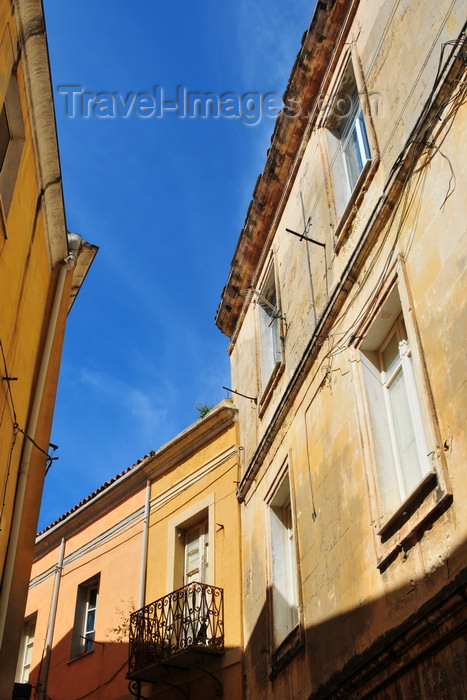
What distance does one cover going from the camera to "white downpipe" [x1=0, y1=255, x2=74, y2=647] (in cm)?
781

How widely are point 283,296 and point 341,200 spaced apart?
2.31 metres

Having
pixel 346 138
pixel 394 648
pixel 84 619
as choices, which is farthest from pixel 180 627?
pixel 346 138

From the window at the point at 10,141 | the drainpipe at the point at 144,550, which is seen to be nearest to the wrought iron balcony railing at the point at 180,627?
the drainpipe at the point at 144,550

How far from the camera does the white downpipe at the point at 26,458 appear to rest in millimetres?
7809

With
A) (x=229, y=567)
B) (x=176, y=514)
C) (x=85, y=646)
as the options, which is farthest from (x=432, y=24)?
(x=85, y=646)

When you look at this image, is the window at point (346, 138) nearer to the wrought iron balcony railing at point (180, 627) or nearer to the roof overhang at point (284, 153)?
the roof overhang at point (284, 153)

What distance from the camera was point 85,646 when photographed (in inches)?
574

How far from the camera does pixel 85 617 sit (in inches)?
590

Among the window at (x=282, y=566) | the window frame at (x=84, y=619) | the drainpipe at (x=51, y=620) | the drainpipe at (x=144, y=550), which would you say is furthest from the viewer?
the drainpipe at (x=51, y=620)

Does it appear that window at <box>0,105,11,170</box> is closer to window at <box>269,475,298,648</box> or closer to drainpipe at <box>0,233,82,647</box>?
drainpipe at <box>0,233,82,647</box>

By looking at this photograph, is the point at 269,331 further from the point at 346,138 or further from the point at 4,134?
the point at 4,134

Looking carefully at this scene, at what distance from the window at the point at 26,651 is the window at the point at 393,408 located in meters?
11.3

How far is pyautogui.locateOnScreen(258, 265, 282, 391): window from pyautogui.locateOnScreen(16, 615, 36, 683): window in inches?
317

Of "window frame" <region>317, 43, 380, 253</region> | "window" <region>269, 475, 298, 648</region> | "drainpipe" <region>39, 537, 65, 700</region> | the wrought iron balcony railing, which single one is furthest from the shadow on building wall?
"drainpipe" <region>39, 537, 65, 700</region>
